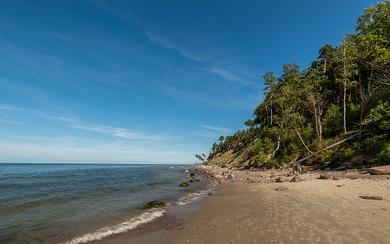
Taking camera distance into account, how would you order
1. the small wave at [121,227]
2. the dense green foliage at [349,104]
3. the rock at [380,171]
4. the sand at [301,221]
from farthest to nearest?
1. the dense green foliage at [349,104]
2. the rock at [380,171]
3. the small wave at [121,227]
4. the sand at [301,221]

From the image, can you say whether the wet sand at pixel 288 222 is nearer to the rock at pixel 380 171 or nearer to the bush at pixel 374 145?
the rock at pixel 380 171

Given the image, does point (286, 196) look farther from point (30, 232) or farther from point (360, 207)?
point (30, 232)

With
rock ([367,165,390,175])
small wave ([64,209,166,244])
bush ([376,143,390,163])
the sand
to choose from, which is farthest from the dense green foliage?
small wave ([64,209,166,244])

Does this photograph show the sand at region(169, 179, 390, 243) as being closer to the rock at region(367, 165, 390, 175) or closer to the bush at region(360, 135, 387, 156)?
the rock at region(367, 165, 390, 175)

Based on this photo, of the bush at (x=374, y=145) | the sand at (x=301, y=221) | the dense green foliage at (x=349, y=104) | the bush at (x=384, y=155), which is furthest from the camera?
the dense green foliage at (x=349, y=104)

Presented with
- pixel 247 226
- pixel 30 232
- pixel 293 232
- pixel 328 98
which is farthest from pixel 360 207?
pixel 328 98

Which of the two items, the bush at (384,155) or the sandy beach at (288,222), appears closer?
the sandy beach at (288,222)

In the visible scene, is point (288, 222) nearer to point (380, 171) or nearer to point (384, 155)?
point (380, 171)

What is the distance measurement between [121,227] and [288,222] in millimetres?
7447

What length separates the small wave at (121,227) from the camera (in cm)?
1092

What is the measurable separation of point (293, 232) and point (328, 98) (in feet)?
164

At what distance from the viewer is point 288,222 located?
34.3 feet

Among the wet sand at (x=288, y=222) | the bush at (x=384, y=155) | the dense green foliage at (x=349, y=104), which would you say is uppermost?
the dense green foliage at (x=349, y=104)

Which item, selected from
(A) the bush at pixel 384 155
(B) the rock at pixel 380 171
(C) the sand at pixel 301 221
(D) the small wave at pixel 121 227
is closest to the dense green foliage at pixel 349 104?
(A) the bush at pixel 384 155
